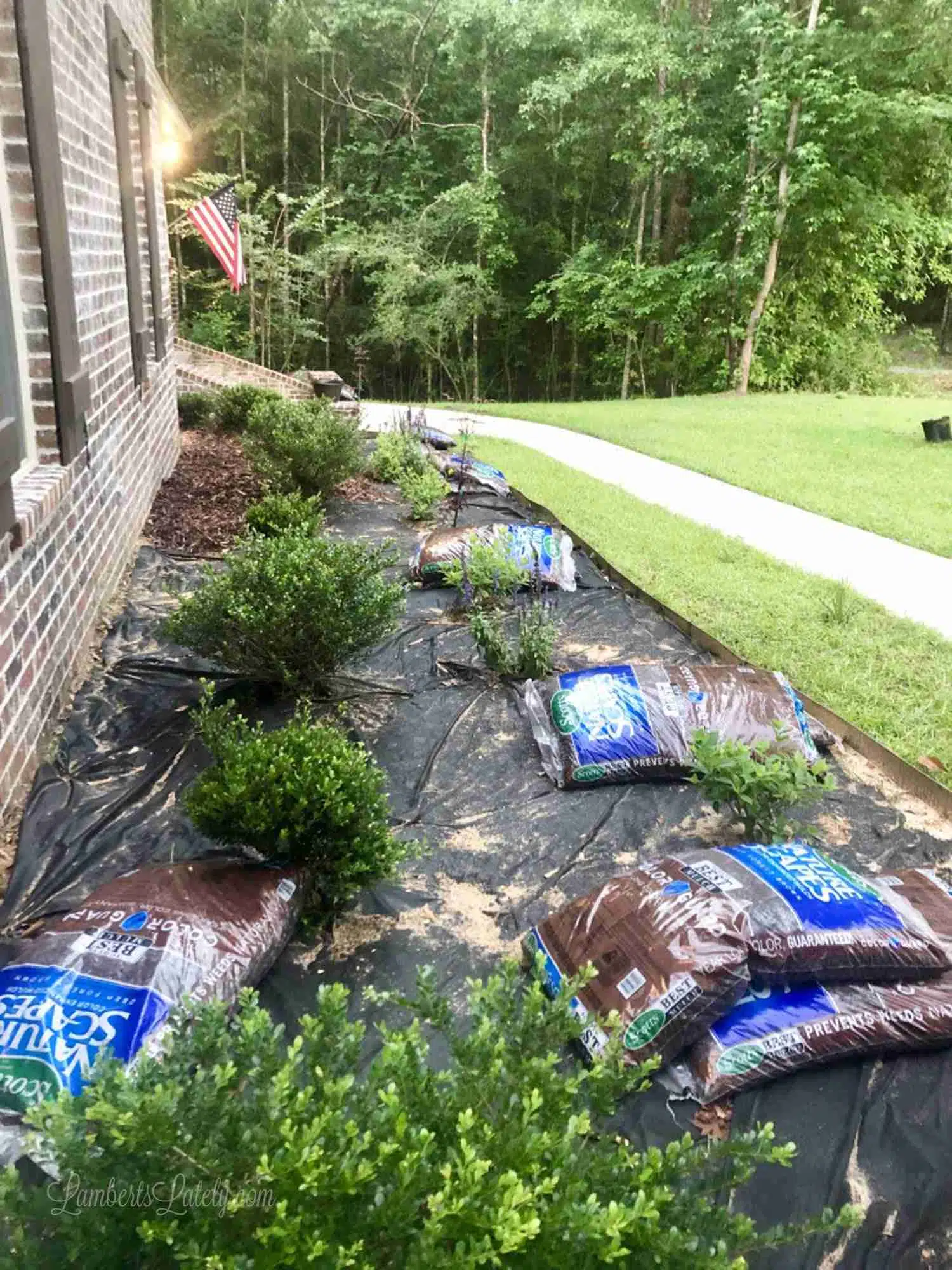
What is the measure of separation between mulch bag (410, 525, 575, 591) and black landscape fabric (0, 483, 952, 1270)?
662 millimetres

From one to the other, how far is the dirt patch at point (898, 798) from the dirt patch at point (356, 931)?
1803 millimetres

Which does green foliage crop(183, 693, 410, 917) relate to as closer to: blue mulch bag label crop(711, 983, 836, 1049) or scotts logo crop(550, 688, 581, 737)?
blue mulch bag label crop(711, 983, 836, 1049)

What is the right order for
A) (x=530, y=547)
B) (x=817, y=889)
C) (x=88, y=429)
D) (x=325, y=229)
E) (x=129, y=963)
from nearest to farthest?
(x=129, y=963)
(x=817, y=889)
(x=88, y=429)
(x=530, y=547)
(x=325, y=229)

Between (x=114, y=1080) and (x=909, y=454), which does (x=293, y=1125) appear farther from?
(x=909, y=454)

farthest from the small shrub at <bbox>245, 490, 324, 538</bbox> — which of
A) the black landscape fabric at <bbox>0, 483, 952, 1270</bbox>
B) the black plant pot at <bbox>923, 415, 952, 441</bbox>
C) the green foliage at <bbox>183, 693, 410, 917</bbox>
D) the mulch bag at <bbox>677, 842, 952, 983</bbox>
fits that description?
the black plant pot at <bbox>923, 415, 952, 441</bbox>

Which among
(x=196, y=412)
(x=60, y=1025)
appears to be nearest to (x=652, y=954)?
(x=60, y=1025)

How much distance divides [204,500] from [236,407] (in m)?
3.10

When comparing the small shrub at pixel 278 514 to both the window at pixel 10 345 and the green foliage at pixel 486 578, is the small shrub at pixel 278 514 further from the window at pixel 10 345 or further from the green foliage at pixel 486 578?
the window at pixel 10 345

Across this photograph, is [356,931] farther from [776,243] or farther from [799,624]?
[776,243]

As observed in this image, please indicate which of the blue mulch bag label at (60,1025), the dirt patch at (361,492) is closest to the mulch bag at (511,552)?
the dirt patch at (361,492)

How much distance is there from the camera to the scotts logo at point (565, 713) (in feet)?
11.1

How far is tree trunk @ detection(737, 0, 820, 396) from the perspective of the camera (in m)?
16.0

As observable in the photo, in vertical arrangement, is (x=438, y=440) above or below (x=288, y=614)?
below

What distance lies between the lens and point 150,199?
6.80m
